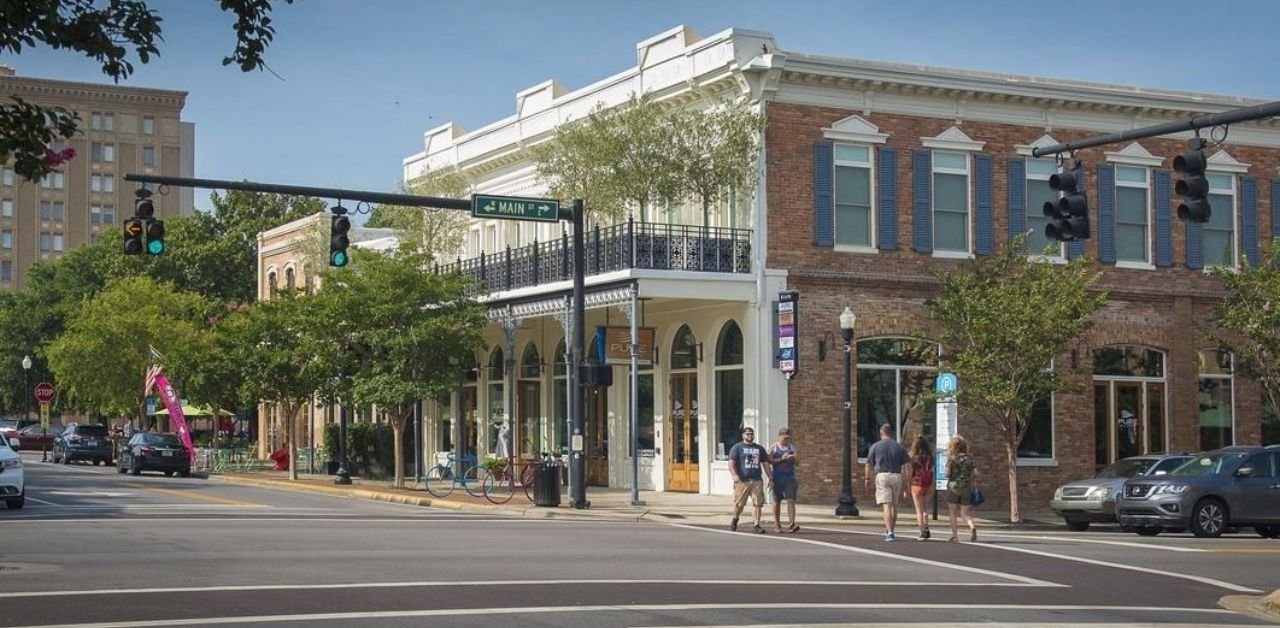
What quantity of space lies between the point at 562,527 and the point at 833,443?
980 cm

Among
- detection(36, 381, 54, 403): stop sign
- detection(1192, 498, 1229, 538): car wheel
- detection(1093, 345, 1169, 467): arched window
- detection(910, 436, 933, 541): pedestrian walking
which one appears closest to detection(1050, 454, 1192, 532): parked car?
detection(1192, 498, 1229, 538): car wheel

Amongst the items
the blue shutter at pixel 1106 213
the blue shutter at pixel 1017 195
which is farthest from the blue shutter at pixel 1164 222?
the blue shutter at pixel 1017 195

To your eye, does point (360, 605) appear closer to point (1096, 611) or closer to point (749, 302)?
point (1096, 611)

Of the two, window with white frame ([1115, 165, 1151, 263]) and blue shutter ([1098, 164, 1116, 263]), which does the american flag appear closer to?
blue shutter ([1098, 164, 1116, 263])

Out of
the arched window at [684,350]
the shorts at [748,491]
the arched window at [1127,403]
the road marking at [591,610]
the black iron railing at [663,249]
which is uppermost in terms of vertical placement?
the black iron railing at [663,249]

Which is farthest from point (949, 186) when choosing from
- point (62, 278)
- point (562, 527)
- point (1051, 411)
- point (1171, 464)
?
point (62, 278)

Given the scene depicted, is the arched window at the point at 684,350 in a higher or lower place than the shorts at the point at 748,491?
higher

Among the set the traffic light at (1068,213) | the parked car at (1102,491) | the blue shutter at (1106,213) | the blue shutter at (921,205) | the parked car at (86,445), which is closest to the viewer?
the traffic light at (1068,213)

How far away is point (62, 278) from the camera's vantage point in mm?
88688

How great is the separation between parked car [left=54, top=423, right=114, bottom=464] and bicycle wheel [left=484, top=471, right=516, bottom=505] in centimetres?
2471

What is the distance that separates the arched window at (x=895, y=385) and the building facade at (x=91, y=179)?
103m

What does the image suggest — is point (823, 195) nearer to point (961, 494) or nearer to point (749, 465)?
point (749, 465)

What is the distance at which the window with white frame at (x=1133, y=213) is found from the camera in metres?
38.3

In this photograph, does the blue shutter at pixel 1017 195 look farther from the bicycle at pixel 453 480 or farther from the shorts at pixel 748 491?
the bicycle at pixel 453 480
